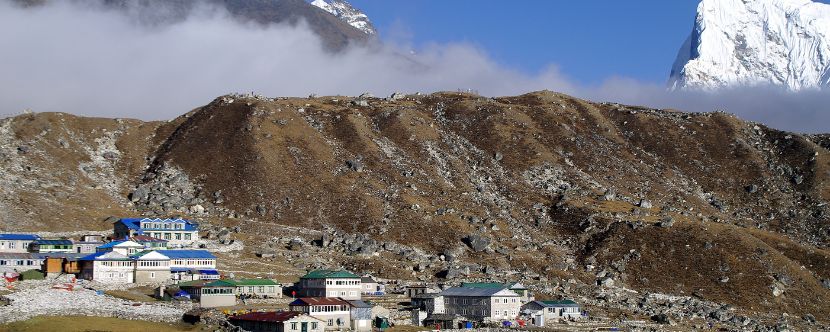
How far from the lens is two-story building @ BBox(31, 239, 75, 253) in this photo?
497 feet

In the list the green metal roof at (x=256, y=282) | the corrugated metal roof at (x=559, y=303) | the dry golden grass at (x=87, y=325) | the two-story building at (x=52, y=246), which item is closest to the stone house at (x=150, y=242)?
the two-story building at (x=52, y=246)

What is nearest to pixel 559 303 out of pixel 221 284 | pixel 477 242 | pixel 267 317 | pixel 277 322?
pixel 477 242

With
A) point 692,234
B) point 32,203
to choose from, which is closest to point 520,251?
point 692,234

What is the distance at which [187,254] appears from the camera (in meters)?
153

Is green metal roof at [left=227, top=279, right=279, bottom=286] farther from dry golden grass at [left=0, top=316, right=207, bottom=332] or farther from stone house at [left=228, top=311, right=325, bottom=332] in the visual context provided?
dry golden grass at [left=0, top=316, right=207, bottom=332]

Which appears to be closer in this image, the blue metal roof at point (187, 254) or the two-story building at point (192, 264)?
the two-story building at point (192, 264)

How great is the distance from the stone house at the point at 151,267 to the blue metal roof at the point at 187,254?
5.59 feet

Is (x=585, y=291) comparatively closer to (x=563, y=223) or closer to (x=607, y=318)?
(x=607, y=318)

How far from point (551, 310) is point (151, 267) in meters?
53.3

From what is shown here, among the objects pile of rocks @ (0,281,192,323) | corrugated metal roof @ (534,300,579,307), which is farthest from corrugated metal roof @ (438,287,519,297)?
pile of rocks @ (0,281,192,323)

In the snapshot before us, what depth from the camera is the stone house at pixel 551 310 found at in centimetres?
14625

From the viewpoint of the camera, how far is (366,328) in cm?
12812

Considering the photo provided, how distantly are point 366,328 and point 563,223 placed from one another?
2883 inches

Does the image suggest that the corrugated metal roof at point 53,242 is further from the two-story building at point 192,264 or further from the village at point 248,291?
the two-story building at point 192,264
